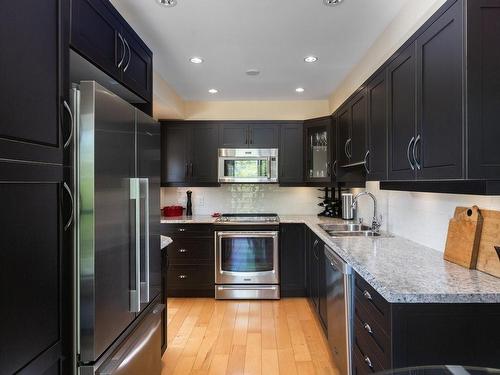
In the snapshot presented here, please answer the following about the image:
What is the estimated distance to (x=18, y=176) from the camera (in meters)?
0.97

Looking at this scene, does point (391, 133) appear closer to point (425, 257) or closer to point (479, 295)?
point (425, 257)

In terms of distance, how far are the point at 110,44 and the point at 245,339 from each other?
2.58m

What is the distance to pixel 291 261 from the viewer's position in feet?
12.9

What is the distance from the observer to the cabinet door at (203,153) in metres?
4.34

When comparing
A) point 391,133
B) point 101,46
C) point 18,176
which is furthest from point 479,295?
point 101,46

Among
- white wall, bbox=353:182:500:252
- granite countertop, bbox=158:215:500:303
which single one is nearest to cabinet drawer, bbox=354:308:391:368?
granite countertop, bbox=158:215:500:303

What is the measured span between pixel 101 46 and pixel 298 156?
10.1 feet

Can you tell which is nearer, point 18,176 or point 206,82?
point 18,176

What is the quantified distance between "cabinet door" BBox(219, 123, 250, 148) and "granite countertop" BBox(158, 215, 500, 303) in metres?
2.36

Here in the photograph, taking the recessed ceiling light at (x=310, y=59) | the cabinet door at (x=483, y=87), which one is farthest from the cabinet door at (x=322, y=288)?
the recessed ceiling light at (x=310, y=59)

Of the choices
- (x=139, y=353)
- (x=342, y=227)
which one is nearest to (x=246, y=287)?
(x=342, y=227)

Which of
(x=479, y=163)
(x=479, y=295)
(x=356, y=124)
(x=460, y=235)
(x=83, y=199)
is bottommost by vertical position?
(x=479, y=295)

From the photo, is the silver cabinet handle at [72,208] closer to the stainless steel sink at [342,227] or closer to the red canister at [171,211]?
the stainless steel sink at [342,227]

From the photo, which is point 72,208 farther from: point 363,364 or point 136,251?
point 363,364
